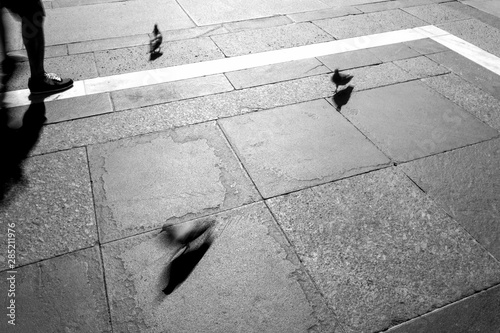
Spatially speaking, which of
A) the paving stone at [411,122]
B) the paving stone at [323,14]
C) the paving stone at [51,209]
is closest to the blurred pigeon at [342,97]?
the paving stone at [411,122]

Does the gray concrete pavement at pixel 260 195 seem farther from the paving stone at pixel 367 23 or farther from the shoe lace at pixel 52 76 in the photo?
the paving stone at pixel 367 23

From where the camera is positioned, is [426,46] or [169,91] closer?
[169,91]

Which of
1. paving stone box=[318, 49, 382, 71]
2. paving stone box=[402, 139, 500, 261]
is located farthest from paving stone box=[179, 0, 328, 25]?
paving stone box=[402, 139, 500, 261]

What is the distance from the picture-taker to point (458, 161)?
11.9 feet

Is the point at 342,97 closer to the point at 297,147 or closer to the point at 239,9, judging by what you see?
the point at 297,147

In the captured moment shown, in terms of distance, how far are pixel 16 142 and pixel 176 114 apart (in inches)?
55.4

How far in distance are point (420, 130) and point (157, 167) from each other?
249 cm

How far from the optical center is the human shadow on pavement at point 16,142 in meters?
3.21

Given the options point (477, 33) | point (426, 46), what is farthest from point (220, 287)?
point (477, 33)

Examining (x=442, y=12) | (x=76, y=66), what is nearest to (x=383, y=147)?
(x=76, y=66)

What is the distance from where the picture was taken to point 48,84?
423cm

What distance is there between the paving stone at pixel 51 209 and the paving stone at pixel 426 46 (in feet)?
14.4

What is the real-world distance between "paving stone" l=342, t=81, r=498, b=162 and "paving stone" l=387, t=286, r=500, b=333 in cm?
140

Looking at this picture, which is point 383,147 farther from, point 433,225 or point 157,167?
point 157,167
